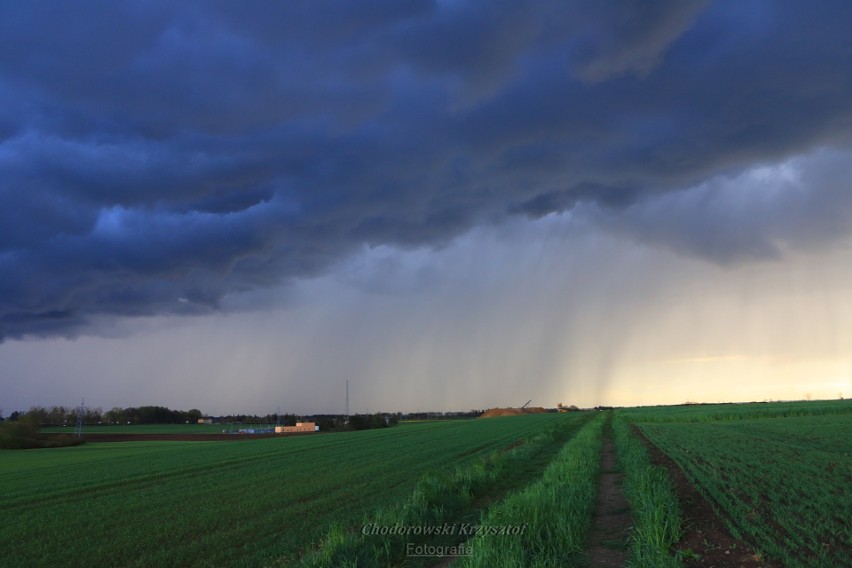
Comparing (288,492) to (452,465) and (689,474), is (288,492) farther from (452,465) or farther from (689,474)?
(689,474)

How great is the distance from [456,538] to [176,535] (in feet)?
27.5

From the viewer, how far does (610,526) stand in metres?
12.6

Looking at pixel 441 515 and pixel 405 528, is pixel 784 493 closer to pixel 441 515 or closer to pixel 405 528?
pixel 441 515

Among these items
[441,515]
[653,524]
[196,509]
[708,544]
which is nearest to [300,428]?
[196,509]

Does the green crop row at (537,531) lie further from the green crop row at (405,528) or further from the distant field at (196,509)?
the distant field at (196,509)

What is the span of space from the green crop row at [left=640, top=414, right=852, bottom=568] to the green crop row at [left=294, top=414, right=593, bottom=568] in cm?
669

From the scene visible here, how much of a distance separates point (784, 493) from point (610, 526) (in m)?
5.97

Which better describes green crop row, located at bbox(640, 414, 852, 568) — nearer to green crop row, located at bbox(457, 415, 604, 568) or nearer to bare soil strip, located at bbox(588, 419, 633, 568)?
bare soil strip, located at bbox(588, 419, 633, 568)

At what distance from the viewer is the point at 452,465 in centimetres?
2986

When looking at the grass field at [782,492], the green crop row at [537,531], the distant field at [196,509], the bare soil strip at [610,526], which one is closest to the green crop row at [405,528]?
the distant field at [196,509]

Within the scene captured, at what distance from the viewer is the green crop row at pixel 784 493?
31.6 feet

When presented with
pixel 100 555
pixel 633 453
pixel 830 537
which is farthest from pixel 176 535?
pixel 633 453

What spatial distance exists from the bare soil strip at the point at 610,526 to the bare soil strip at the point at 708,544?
1.20 m

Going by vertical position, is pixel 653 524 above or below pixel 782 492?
above
